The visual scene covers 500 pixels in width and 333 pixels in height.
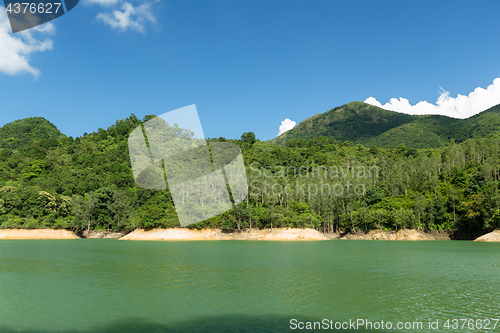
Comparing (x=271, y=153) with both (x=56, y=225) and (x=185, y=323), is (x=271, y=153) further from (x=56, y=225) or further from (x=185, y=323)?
(x=185, y=323)

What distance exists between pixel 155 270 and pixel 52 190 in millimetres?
67882

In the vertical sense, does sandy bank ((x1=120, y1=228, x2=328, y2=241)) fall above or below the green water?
below

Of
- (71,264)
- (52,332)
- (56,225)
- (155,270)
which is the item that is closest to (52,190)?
(56,225)

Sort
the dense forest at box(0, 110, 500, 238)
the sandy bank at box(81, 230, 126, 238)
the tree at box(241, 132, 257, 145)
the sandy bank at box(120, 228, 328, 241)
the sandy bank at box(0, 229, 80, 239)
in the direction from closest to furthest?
the sandy bank at box(0, 229, 80, 239) → the sandy bank at box(120, 228, 328, 241) → the dense forest at box(0, 110, 500, 238) → the sandy bank at box(81, 230, 126, 238) → the tree at box(241, 132, 257, 145)

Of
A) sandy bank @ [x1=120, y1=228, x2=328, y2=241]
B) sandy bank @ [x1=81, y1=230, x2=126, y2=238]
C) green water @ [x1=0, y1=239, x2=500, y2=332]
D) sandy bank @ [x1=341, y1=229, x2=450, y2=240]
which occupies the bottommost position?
sandy bank @ [x1=341, y1=229, x2=450, y2=240]

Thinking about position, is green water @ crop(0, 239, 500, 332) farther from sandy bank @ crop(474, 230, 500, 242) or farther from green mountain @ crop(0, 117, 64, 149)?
green mountain @ crop(0, 117, 64, 149)

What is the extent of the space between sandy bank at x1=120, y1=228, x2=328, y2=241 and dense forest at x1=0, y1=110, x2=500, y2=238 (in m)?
1.46

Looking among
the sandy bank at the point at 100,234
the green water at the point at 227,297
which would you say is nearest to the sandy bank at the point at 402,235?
the green water at the point at 227,297

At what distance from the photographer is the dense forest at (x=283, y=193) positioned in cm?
6550

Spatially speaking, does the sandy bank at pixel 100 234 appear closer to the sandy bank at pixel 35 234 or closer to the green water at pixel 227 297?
the sandy bank at pixel 35 234

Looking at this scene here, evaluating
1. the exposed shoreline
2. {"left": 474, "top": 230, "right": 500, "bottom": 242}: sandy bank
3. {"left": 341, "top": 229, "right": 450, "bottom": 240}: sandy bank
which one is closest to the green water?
the exposed shoreline

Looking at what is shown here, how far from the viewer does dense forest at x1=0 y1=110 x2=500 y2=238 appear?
215ft

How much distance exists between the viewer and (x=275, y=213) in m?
67.1

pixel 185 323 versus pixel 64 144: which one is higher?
pixel 64 144
